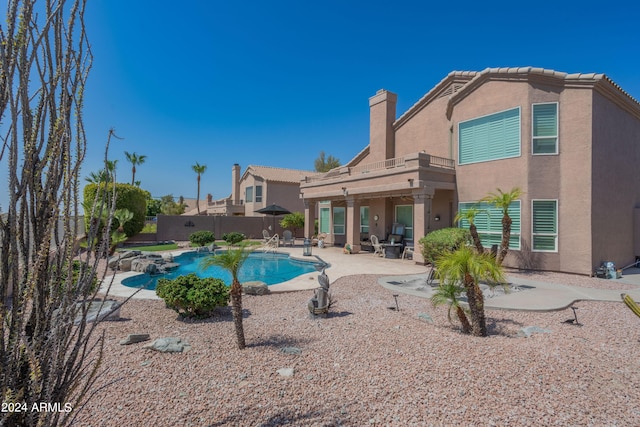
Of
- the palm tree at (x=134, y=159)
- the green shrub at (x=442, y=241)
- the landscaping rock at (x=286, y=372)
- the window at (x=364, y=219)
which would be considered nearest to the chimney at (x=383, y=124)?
the window at (x=364, y=219)

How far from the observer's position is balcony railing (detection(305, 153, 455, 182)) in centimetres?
1450

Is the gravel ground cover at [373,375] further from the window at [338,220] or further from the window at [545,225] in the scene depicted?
the window at [338,220]

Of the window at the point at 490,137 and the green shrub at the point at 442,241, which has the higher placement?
the window at the point at 490,137

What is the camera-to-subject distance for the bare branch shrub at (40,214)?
1979 mm

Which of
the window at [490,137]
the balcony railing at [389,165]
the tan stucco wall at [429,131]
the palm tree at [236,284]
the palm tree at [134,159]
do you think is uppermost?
the palm tree at [134,159]

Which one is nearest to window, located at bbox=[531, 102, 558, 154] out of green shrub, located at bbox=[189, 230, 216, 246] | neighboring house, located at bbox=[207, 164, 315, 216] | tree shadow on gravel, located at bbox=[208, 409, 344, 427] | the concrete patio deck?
the concrete patio deck

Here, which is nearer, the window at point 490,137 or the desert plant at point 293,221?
the window at point 490,137

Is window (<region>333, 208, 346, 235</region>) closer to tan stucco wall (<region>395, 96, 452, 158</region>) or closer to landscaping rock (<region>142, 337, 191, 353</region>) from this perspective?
tan stucco wall (<region>395, 96, 452, 158</region>)

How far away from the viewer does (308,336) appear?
5.70 meters

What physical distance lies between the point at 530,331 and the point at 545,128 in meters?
9.92

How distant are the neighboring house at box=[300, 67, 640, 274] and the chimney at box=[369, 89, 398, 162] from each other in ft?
10.6

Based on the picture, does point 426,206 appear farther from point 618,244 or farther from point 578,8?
point 578,8

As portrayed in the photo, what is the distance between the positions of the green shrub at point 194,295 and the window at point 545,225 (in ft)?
39.2

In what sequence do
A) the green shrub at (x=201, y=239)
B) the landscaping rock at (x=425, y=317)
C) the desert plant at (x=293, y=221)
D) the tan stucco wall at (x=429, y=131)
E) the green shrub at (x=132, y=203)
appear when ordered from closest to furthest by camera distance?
the landscaping rock at (x=425, y=317), the tan stucco wall at (x=429, y=131), the green shrub at (x=201, y=239), the green shrub at (x=132, y=203), the desert plant at (x=293, y=221)
